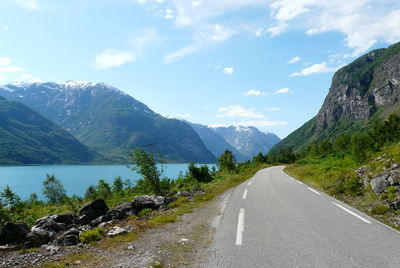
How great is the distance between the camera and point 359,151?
2328cm

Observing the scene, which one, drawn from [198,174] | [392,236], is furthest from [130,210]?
[198,174]

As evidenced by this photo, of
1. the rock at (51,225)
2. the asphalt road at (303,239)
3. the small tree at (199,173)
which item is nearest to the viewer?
the asphalt road at (303,239)

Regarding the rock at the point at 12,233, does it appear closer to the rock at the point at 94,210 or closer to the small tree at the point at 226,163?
the rock at the point at 94,210

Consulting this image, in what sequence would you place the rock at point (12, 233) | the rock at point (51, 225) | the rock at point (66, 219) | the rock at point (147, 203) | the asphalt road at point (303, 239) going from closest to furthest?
the asphalt road at point (303, 239) → the rock at point (12, 233) → the rock at point (51, 225) → the rock at point (66, 219) → the rock at point (147, 203)

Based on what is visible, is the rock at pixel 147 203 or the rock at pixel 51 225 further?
the rock at pixel 147 203

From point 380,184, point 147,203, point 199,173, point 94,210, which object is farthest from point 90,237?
point 199,173

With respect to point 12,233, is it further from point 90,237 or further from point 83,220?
point 83,220

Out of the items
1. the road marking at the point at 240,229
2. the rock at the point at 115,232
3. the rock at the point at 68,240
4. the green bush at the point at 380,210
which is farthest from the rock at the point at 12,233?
the green bush at the point at 380,210

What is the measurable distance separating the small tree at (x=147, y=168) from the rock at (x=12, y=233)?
9.12 m

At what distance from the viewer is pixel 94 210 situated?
44.9ft

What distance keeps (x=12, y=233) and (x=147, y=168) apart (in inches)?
413

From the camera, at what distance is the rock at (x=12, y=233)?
31.3 feet

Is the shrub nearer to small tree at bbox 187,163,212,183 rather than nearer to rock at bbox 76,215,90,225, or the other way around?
rock at bbox 76,215,90,225

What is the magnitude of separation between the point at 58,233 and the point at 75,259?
14.3ft
